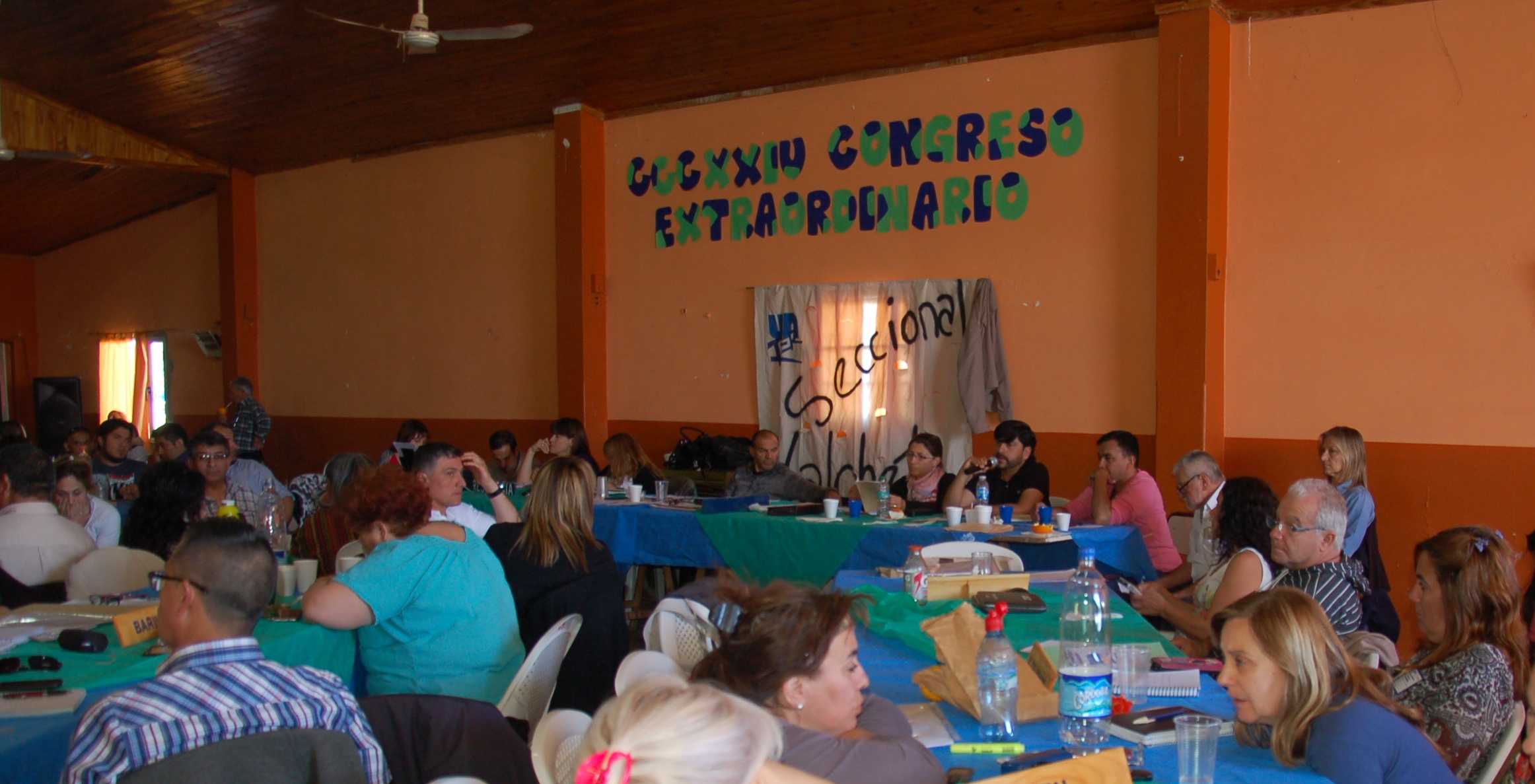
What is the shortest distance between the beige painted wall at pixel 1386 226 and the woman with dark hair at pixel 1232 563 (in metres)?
2.92

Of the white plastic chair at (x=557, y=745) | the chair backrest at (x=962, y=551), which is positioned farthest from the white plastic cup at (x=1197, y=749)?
the chair backrest at (x=962, y=551)

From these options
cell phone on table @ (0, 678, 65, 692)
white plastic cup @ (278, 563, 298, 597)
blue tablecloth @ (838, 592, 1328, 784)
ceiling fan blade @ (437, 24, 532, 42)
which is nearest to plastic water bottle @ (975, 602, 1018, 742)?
blue tablecloth @ (838, 592, 1328, 784)

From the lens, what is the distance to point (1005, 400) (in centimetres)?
710

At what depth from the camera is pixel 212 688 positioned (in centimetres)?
190

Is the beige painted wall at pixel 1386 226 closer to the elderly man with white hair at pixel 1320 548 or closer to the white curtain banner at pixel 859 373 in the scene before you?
the white curtain banner at pixel 859 373

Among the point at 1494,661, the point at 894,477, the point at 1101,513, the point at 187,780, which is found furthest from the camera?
the point at 894,477

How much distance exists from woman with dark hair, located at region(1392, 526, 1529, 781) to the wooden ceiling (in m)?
4.50

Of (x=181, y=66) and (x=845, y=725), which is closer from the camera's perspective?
(x=845, y=725)

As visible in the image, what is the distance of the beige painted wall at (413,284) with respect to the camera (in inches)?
373

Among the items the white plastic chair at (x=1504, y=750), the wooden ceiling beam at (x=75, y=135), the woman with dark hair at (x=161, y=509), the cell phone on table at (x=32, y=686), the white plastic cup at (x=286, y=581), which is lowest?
the white plastic chair at (x=1504, y=750)

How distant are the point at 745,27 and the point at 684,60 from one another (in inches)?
29.3

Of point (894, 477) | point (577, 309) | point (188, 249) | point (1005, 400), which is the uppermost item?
point (188, 249)

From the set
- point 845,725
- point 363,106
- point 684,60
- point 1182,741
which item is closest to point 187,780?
point 845,725

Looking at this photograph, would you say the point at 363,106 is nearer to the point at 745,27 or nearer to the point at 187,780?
the point at 745,27
